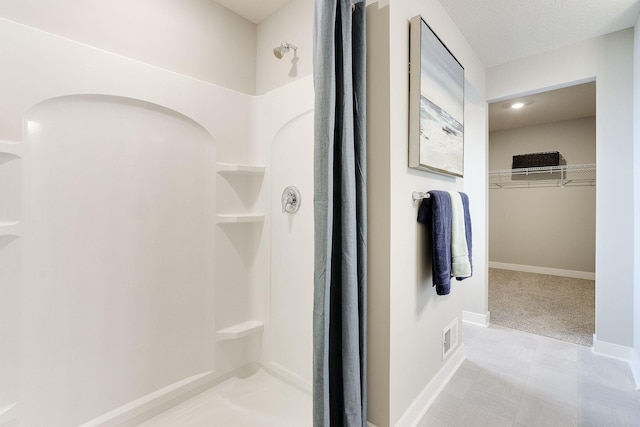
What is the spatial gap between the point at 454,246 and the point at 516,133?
437cm

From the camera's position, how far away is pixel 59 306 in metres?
1.26

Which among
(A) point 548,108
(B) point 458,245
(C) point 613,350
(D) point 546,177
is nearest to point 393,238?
(B) point 458,245

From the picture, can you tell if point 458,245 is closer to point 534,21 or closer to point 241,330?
point 241,330

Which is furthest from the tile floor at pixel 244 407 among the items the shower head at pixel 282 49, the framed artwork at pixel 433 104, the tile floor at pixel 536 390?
the shower head at pixel 282 49

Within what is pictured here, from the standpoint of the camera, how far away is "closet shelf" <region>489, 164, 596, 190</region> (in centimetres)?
413

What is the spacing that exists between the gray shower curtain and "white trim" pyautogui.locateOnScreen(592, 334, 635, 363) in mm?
2079

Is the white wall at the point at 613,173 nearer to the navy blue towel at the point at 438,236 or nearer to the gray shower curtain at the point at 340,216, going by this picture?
the navy blue towel at the point at 438,236

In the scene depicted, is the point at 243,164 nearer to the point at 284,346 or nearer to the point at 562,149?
the point at 284,346

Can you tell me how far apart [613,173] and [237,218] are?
270 cm

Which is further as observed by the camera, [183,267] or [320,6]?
[183,267]

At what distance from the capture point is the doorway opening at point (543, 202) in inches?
139

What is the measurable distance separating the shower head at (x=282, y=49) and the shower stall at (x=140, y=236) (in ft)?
0.05

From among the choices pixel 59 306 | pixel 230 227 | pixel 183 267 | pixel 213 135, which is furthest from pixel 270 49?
pixel 59 306

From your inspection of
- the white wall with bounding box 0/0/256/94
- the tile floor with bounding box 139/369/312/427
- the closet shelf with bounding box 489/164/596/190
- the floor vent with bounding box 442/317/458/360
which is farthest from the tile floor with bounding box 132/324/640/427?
the closet shelf with bounding box 489/164/596/190
